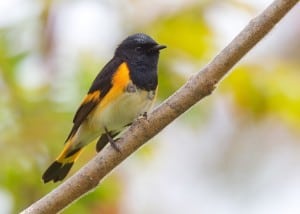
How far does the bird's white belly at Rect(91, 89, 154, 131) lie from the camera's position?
3.44 m

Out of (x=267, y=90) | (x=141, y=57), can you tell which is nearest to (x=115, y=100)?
(x=141, y=57)

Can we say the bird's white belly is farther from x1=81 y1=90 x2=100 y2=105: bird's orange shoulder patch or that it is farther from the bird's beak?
the bird's beak

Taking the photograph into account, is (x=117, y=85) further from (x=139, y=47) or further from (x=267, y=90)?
(x=267, y=90)

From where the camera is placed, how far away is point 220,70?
92.8 inches

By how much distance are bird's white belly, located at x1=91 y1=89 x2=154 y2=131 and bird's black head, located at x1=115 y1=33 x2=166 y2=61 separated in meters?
0.26

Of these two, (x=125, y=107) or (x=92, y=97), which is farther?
(x=92, y=97)

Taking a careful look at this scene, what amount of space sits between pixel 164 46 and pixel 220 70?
121 cm

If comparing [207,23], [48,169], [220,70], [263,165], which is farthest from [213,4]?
[263,165]

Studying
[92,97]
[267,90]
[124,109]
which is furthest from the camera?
[267,90]

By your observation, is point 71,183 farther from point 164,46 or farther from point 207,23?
point 207,23

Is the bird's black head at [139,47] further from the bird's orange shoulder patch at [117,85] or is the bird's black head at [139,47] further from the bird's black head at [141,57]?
the bird's orange shoulder patch at [117,85]

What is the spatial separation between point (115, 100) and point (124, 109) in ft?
0.26

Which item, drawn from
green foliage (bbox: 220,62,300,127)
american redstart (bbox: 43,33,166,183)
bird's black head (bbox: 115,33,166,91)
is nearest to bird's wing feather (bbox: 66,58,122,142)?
american redstart (bbox: 43,33,166,183)

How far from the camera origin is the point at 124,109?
3.46 metres
